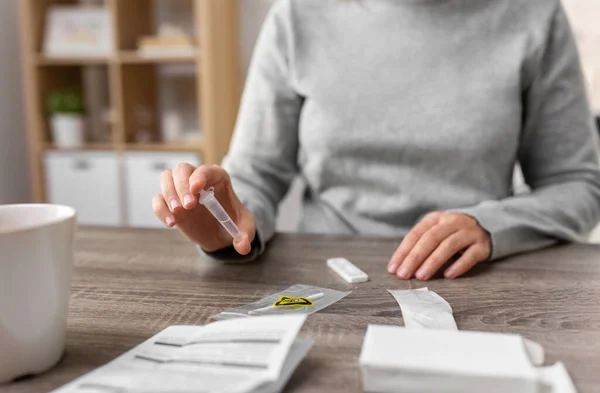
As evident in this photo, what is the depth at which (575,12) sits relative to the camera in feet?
7.77

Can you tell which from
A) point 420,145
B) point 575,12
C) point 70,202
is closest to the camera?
point 420,145

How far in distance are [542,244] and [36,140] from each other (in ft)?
7.96

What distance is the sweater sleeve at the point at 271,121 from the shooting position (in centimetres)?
105

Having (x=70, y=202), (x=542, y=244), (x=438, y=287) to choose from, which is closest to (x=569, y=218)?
(x=542, y=244)

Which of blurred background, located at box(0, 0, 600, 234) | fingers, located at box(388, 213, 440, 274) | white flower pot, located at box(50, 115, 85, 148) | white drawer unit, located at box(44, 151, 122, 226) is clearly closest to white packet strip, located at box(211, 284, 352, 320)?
fingers, located at box(388, 213, 440, 274)

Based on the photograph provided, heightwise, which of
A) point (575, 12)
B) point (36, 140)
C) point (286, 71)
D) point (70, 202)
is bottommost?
point (70, 202)

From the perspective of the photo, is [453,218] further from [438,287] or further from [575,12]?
[575,12]

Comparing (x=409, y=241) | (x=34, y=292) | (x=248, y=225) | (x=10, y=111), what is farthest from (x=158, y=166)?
(x=34, y=292)

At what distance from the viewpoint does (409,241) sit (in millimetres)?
766

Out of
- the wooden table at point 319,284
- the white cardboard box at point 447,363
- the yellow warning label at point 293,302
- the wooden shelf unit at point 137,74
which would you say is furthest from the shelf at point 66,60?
the white cardboard box at point 447,363

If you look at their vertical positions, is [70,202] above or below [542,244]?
below

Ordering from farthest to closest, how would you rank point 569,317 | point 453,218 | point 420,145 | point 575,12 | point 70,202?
point 70,202, point 575,12, point 420,145, point 453,218, point 569,317

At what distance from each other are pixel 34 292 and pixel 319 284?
0.32m

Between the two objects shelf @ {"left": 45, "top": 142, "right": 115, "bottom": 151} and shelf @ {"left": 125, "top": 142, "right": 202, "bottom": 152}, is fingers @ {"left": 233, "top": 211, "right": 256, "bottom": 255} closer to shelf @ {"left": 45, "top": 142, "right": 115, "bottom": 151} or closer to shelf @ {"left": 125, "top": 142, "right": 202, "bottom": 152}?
shelf @ {"left": 125, "top": 142, "right": 202, "bottom": 152}
